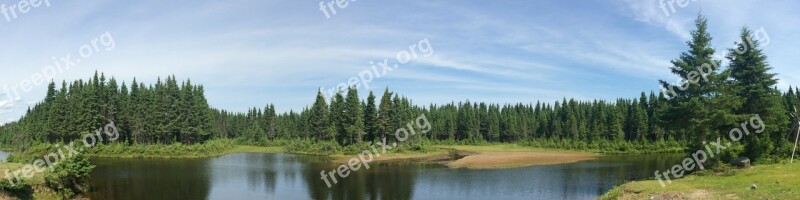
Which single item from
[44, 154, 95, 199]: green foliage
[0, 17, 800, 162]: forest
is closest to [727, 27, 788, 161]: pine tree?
[0, 17, 800, 162]: forest

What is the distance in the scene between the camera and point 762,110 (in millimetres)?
49375

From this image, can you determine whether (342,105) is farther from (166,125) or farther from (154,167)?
(154,167)

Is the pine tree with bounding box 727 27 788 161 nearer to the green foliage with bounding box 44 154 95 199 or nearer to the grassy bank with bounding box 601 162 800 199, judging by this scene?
the grassy bank with bounding box 601 162 800 199

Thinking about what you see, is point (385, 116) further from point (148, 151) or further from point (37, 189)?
point (37, 189)

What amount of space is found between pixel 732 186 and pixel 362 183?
32.7m

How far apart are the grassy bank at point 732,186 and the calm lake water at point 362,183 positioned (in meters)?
8.12

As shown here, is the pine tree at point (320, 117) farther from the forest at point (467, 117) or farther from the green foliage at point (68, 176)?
the green foliage at point (68, 176)

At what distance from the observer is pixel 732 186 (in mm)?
31656

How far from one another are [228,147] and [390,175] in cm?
7282

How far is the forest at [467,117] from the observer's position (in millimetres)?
45625

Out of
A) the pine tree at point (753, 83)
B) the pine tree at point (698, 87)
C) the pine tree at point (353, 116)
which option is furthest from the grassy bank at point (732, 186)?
the pine tree at point (353, 116)

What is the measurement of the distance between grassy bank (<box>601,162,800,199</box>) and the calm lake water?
320 inches

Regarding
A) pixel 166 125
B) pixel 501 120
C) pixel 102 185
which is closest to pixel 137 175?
pixel 102 185

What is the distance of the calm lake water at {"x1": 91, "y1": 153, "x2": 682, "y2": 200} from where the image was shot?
45.4m
